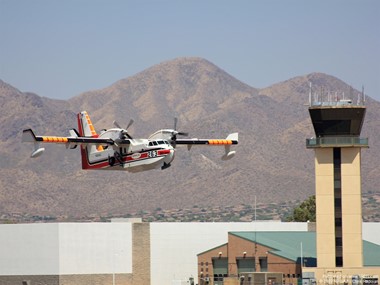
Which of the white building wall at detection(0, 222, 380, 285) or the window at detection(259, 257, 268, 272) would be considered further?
the white building wall at detection(0, 222, 380, 285)

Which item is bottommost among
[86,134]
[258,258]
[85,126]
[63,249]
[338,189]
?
[258,258]

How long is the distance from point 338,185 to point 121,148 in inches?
1371

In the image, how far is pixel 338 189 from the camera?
130 meters

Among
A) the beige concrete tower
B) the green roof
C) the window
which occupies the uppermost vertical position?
the beige concrete tower

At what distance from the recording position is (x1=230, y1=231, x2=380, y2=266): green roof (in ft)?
467

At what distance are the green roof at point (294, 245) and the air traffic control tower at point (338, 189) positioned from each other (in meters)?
8.59

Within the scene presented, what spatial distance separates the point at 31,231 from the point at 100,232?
881 cm

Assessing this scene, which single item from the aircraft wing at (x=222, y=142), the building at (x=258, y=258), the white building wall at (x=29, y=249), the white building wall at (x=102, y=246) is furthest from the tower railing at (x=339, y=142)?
the white building wall at (x=29, y=249)

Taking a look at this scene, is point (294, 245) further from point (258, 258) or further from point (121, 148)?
point (121, 148)

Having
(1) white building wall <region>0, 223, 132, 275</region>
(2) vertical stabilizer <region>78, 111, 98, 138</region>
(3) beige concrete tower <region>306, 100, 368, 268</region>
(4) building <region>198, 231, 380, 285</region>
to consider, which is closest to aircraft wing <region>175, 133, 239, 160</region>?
(2) vertical stabilizer <region>78, 111, 98, 138</region>

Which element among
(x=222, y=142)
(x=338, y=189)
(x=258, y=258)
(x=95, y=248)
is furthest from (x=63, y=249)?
(x=222, y=142)

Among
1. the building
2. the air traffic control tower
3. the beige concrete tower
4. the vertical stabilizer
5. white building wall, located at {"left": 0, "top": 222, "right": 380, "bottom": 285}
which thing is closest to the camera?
the vertical stabilizer

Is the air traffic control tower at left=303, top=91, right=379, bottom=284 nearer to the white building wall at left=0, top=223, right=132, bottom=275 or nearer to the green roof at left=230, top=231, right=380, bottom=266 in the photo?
the green roof at left=230, top=231, right=380, bottom=266

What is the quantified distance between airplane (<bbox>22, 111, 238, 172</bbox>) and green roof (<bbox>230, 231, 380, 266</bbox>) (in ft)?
121
